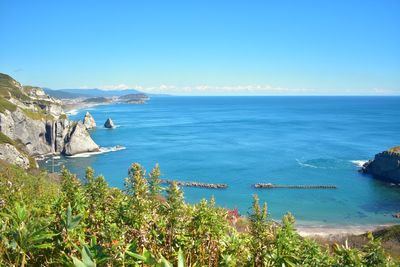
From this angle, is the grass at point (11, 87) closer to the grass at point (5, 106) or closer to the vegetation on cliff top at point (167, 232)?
the grass at point (5, 106)

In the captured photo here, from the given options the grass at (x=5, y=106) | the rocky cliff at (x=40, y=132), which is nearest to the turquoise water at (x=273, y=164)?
the rocky cliff at (x=40, y=132)

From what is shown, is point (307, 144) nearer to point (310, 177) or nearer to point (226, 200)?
point (310, 177)

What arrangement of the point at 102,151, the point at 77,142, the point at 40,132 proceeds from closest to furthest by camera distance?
the point at 40,132
the point at 77,142
the point at 102,151

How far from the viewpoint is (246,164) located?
229 ft

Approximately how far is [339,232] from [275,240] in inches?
1490

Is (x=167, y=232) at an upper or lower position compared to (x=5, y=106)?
lower

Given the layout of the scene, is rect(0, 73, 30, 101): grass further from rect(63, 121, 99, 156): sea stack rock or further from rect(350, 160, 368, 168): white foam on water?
rect(350, 160, 368, 168): white foam on water

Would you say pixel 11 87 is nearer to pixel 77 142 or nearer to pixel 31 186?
pixel 77 142

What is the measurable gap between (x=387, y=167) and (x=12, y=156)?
63.8 meters

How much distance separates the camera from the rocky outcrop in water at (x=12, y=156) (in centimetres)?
5623

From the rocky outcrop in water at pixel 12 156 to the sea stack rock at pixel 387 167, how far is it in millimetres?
59746

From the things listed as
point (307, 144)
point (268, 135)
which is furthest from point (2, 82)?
point (307, 144)

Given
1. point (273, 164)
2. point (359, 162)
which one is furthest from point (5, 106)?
point (359, 162)

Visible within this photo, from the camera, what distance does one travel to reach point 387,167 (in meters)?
62.2
